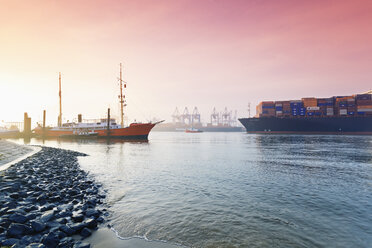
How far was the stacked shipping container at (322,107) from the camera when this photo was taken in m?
72.1

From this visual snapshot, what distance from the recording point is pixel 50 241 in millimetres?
4309

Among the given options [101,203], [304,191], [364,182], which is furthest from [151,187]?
[364,182]

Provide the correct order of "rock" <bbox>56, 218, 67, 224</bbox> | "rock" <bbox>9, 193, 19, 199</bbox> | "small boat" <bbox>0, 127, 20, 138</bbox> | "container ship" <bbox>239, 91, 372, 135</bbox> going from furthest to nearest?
"container ship" <bbox>239, 91, 372, 135</bbox>, "small boat" <bbox>0, 127, 20, 138</bbox>, "rock" <bbox>9, 193, 19, 199</bbox>, "rock" <bbox>56, 218, 67, 224</bbox>

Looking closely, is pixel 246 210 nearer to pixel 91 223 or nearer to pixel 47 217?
pixel 91 223

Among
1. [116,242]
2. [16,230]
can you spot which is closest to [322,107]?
[116,242]

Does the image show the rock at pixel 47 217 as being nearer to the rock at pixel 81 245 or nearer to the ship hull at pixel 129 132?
the rock at pixel 81 245

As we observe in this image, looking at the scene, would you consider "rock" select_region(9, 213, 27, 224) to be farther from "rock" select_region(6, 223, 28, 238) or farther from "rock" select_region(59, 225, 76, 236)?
"rock" select_region(59, 225, 76, 236)

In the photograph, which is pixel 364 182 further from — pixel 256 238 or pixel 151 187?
pixel 151 187

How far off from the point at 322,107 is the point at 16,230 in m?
93.8

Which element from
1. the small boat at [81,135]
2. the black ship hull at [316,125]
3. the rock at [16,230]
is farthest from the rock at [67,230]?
the black ship hull at [316,125]

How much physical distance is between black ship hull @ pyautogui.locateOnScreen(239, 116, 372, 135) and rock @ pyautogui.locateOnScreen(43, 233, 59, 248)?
283 ft

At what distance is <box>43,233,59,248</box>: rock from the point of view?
4236 millimetres

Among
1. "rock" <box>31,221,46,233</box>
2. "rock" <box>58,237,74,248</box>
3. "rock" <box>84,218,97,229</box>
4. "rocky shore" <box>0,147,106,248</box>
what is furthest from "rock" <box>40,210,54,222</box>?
"rock" <box>58,237,74,248</box>

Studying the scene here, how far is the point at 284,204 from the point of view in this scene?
790 cm
